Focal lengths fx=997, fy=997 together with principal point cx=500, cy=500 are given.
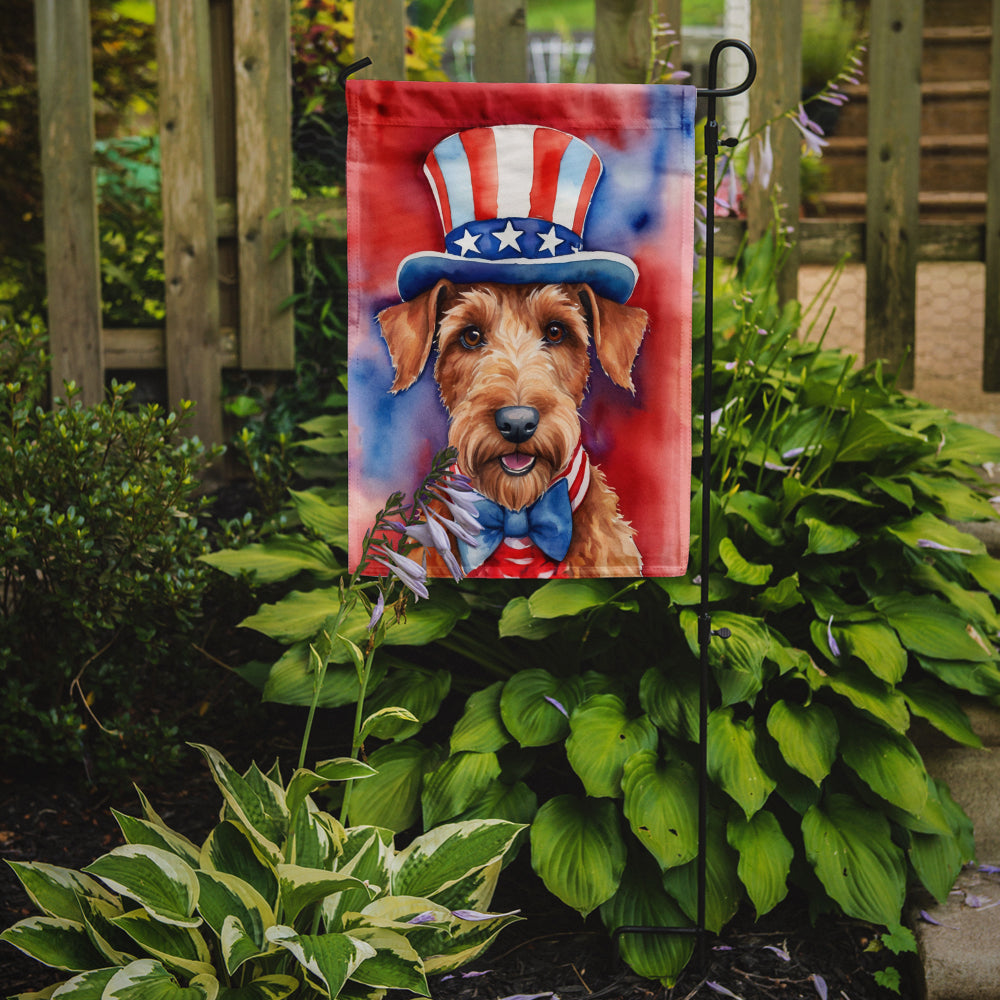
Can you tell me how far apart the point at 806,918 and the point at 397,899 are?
923 mm

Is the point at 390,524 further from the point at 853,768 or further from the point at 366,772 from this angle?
the point at 853,768

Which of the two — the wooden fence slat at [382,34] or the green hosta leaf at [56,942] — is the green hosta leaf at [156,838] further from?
the wooden fence slat at [382,34]

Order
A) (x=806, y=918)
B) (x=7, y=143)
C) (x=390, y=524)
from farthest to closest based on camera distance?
(x=7, y=143)
(x=806, y=918)
(x=390, y=524)

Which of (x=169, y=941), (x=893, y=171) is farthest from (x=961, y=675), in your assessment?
(x=893, y=171)

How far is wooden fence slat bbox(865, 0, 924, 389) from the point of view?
3.31 metres

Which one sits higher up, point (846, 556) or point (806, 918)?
point (846, 556)

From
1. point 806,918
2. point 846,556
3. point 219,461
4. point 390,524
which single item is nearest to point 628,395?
point 390,524

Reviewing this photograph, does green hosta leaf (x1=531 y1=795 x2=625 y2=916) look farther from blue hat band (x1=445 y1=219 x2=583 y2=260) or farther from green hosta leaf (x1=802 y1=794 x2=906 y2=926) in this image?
blue hat band (x1=445 y1=219 x2=583 y2=260)

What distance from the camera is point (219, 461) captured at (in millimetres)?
3334

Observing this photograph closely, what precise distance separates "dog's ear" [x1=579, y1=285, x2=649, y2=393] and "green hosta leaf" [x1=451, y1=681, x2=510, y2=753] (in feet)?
2.27

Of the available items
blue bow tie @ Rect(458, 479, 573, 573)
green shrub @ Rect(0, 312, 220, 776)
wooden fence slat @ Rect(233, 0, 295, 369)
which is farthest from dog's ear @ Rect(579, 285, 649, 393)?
wooden fence slat @ Rect(233, 0, 295, 369)

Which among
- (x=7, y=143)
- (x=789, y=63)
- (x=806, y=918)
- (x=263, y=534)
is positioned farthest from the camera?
(x=7, y=143)

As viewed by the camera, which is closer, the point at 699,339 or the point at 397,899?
the point at 397,899

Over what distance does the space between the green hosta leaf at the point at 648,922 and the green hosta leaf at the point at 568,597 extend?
0.52m
